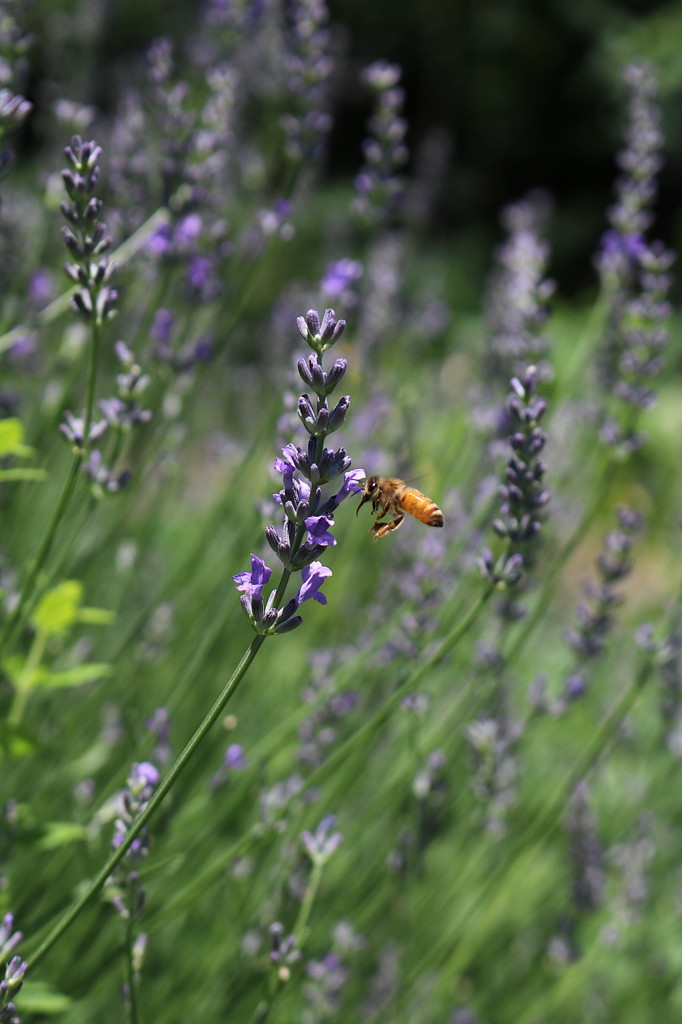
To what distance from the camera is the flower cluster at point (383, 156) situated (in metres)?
1.97

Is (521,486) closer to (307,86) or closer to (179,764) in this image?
(179,764)

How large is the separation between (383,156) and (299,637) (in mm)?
1646

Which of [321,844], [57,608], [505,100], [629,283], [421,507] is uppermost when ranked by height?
[505,100]

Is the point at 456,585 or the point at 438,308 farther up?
the point at 438,308

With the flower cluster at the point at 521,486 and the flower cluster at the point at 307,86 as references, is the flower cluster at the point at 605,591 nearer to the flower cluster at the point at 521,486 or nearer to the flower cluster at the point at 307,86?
the flower cluster at the point at 521,486

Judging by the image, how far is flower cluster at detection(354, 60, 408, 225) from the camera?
1.97 m

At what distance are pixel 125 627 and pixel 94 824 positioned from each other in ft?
3.68

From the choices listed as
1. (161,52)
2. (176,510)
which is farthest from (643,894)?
(176,510)

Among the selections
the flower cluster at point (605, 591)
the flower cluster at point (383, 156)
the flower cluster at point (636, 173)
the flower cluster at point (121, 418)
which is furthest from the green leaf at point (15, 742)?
the flower cluster at point (636, 173)

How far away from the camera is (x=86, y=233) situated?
119 cm

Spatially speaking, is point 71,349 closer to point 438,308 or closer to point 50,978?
point 50,978

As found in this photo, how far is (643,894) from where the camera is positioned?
2.06 meters

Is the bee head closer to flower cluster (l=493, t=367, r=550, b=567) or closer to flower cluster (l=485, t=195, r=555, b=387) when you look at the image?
flower cluster (l=493, t=367, r=550, b=567)

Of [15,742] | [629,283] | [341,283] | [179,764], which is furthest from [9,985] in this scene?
[629,283]
